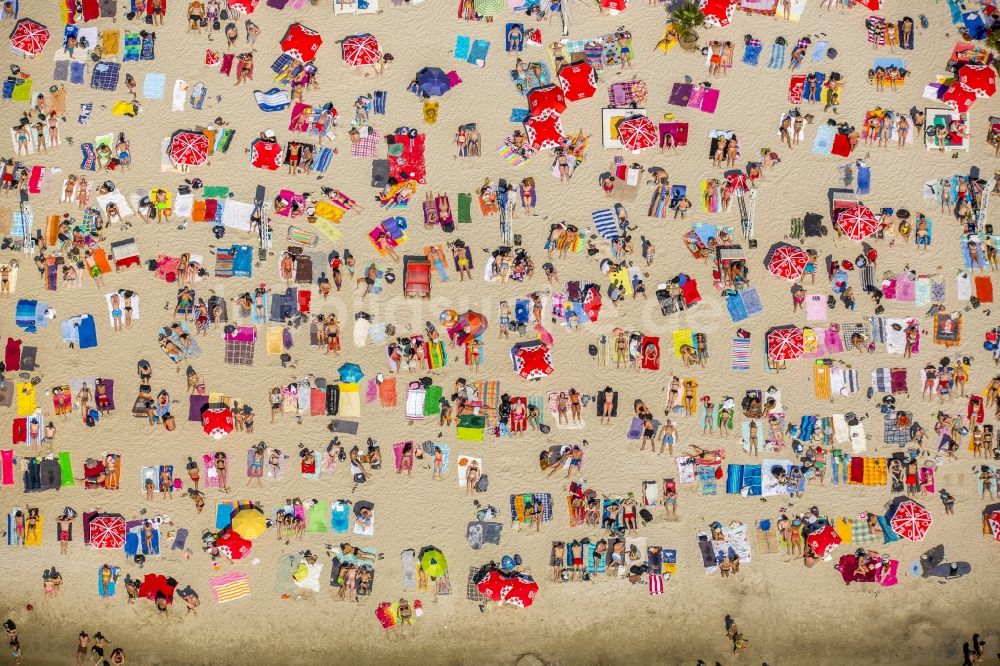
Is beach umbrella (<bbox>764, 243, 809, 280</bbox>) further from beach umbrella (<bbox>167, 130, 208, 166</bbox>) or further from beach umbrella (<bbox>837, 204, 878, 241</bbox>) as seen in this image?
beach umbrella (<bbox>167, 130, 208, 166</bbox>)

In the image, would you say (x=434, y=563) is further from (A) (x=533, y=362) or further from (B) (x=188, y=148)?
(B) (x=188, y=148)

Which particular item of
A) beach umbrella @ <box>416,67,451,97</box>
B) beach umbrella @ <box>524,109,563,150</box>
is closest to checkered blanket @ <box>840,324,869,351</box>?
beach umbrella @ <box>524,109,563,150</box>

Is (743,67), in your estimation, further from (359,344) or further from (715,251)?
(359,344)

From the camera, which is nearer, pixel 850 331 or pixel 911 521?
pixel 911 521

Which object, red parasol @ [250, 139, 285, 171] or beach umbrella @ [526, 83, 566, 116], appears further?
red parasol @ [250, 139, 285, 171]

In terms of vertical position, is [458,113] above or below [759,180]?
above

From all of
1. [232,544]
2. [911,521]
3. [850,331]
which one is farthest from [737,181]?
[232,544]

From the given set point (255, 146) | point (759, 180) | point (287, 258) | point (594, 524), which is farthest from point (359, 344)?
point (759, 180)
